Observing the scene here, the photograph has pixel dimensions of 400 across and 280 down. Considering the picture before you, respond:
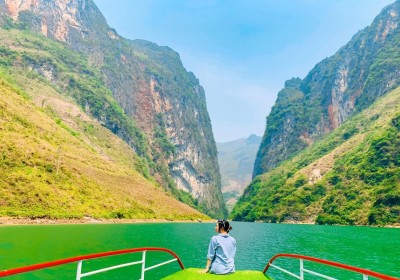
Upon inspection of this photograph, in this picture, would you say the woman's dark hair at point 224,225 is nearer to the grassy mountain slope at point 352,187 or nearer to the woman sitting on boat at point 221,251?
the woman sitting on boat at point 221,251

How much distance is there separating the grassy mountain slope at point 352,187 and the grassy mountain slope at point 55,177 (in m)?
54.2

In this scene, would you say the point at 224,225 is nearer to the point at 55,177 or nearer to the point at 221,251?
the point at 221,251

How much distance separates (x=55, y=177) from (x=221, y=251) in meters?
86.6

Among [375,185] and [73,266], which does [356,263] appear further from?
[375,185]

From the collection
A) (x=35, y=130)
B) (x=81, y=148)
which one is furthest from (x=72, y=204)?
(x=81, y=148)

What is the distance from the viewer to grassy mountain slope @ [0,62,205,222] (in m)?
74.8

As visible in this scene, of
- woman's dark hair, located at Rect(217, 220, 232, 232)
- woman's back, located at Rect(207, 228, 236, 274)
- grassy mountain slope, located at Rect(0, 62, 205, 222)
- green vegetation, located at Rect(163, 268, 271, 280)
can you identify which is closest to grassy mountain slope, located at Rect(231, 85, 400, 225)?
grassy mountain slope, located at Rect(0, 62, 205, 222)

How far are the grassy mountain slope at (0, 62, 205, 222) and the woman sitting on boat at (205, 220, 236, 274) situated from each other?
65.5m

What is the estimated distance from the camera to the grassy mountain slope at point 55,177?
7476cm

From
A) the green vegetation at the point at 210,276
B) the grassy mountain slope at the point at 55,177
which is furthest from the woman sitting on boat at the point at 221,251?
the grassy mountain slope at the point at 55,177

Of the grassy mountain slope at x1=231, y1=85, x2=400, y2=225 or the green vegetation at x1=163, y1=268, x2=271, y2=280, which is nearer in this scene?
the green vegetation at x1=163, y1=268, x2=271, y2=280

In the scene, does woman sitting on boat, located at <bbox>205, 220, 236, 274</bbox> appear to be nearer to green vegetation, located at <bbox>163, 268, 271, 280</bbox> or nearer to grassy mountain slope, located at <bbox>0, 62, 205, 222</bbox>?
green vegetation, located at <bbox>163, 268, 271, 280</bbox>

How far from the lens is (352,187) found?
476 ft

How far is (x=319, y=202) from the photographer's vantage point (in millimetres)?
160125
